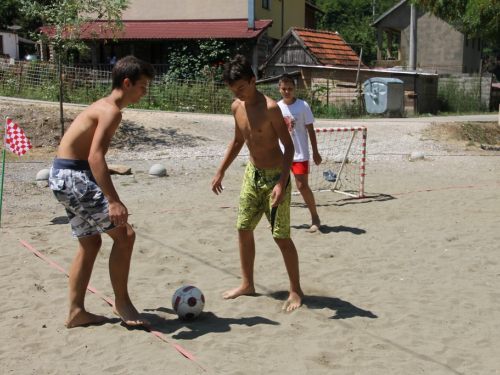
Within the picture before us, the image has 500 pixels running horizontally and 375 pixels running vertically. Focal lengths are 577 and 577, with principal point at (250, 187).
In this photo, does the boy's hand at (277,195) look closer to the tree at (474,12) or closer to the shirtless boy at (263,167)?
the shirtless boy at (263,167)

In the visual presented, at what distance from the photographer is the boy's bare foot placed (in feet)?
14.7

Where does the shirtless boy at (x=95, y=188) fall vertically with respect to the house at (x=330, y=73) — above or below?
below

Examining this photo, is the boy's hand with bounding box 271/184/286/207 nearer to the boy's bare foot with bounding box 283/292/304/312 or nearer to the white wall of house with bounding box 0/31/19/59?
the boy's bare foot with bounding box 283/292/304/312

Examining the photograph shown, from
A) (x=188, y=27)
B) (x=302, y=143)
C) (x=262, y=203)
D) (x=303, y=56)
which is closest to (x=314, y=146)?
(x=302, y=143)

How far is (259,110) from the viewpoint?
4449mm

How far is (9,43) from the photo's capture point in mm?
43469

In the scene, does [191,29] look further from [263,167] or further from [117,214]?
[117,214]

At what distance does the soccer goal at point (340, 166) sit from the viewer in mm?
8898

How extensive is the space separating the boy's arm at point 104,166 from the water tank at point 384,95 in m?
18.2

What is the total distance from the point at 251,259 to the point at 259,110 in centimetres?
122

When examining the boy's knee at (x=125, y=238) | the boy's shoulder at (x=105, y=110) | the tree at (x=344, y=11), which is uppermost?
the tree at (x=344, y=11)

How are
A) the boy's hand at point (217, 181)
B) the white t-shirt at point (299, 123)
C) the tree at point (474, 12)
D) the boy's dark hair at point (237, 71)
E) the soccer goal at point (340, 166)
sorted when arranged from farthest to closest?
the tree at point (474, 12), the soccer goal at point (340, 166), the white t-shirt at point (299, 123), the boy's hand at point (217, 181), the boy's dark hair at point (237, 71)

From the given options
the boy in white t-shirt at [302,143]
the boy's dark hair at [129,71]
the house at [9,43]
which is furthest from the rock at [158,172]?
the house at [9,43]

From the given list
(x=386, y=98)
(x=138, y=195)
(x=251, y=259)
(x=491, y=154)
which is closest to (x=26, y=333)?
(x=251, y=259)
